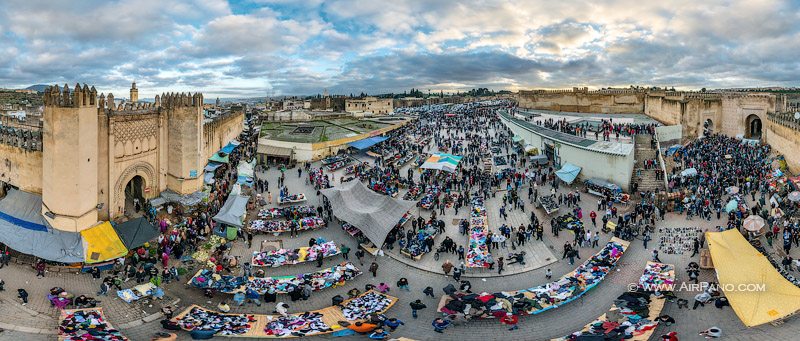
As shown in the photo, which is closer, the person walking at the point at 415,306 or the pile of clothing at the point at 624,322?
the pile of clothing at the point at 624,322

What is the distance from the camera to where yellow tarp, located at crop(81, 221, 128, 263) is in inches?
519

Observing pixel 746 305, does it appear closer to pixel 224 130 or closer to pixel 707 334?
pixel 707 334

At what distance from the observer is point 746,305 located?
1028 centimetres

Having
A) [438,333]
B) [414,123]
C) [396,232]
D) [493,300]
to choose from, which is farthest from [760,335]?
[414,123]

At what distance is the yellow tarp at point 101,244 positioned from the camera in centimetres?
1319

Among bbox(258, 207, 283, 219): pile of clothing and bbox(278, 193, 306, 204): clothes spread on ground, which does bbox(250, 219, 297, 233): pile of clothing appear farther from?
bbox(278, 193, 306, 204): clothes spread on ground

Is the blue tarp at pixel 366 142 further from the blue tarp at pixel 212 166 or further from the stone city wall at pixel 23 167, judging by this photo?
the stone city wall at pixel 23 167

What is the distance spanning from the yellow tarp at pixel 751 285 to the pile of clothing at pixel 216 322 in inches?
431

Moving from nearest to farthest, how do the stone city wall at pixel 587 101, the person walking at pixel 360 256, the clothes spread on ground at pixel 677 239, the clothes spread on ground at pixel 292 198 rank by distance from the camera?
the person walking at pixel 360 256 → the clothes spread on ground at pixel 677 239 → the clothes spread on ground at pixel 292 198 → the stone city wall at pixel 587 101

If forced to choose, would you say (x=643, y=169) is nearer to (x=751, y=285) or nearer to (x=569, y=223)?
(x=569, y=223)

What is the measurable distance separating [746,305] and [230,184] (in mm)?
21139

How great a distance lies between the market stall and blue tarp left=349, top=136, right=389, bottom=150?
21.2m

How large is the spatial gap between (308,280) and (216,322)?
267 cm

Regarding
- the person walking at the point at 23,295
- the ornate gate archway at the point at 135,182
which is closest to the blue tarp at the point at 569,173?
the ornate gate archway at the point at 135,182
